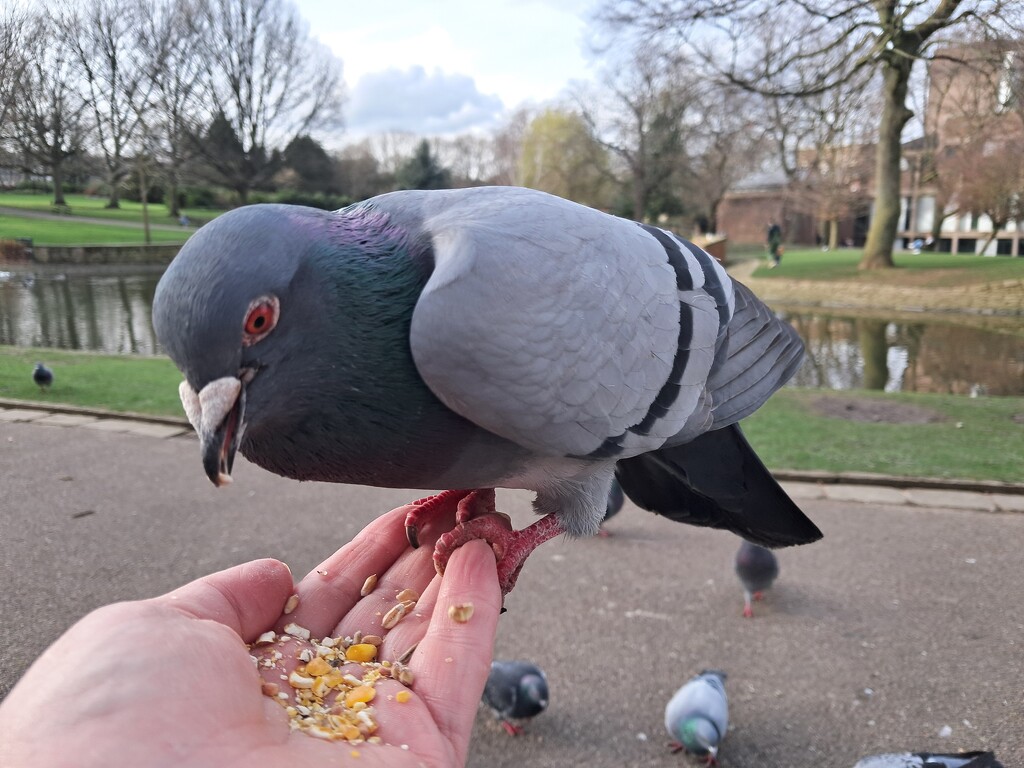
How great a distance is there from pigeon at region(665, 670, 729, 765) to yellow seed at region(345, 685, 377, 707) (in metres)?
2.03

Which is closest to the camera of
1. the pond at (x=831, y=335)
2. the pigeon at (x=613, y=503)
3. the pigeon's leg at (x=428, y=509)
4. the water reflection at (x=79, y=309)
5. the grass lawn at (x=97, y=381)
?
the pigeon's leg at (x=428, y=509)

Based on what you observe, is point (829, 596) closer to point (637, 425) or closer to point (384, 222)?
point (637, 425)

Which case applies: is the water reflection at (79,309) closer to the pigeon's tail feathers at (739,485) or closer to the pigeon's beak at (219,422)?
the pigeon's tail feathers at (739,485)

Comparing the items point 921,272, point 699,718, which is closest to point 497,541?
point 699,718

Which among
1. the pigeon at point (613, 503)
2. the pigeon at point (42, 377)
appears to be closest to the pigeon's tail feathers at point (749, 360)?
the pigeon at point (613, 503)

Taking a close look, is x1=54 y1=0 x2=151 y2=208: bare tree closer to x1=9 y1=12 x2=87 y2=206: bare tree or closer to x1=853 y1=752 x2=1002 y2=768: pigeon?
x1=9 y1=12 x2=87 y2=206: bare tree

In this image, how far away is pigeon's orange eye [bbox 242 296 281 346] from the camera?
57.3 inches

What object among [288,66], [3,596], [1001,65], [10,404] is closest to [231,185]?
[288,66]

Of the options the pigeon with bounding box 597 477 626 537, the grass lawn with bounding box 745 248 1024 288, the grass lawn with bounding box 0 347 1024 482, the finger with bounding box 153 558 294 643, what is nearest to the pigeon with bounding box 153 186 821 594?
the finger with bounding box 153 558 294 643

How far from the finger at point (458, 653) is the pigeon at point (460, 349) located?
214 mm

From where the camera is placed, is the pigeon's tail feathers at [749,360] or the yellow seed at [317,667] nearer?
the yellow seed at [317,667]

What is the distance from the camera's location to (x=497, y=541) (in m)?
2.25

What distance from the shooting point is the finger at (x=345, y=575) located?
88.0 inches

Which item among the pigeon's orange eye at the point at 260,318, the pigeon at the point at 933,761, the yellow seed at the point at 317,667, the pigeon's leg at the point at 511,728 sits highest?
the pigeon's orange eye at the point at 260,318
